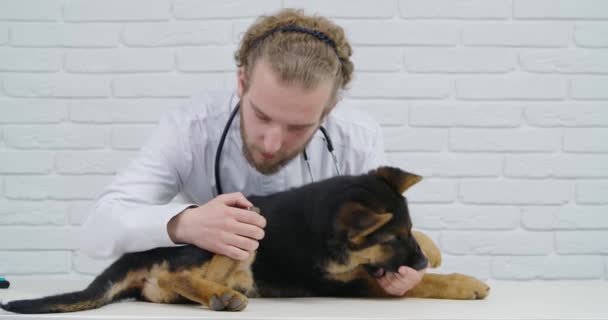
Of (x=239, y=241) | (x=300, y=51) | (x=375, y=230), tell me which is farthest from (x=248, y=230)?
(x=300, y=51)

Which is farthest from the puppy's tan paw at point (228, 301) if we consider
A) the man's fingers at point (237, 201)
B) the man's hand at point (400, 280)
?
the man's hand at point (400, 280)

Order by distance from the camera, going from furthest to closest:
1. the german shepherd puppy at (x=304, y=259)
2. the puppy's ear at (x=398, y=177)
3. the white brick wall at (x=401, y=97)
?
1. the white brick wall at (x=401, y=97)
2. the puppy's ear at (x=398, y=177)
3. the german shepherd puppy at (x=304, y=259)

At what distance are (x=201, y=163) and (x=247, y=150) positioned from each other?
0.23 m

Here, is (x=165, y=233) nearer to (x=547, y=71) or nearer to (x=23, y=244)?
(x=23, y=244)

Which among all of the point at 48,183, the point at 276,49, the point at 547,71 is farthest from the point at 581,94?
the point at 48,183

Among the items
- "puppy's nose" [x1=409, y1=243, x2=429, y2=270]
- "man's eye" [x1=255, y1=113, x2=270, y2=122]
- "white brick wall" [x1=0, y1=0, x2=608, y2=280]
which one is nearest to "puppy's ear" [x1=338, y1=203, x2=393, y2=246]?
"puppy's nose" [x1=409, y1=243, x2=429, y2=270]

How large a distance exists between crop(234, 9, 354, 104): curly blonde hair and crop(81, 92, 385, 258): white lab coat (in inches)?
11.0

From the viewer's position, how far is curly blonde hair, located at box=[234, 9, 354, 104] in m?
1.74

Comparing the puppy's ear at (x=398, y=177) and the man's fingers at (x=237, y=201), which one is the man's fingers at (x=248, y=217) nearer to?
the man's fingers at (x=237, y=201)

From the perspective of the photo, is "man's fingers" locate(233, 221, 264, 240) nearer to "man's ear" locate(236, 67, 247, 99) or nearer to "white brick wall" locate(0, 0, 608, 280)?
"man's ear" locate(236, 67, 247, 99)

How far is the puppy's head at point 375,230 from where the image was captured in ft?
4.91

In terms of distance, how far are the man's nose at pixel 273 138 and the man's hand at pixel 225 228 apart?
0.73ft

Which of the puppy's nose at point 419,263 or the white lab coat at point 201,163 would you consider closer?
the puppy's nose at point 419,263

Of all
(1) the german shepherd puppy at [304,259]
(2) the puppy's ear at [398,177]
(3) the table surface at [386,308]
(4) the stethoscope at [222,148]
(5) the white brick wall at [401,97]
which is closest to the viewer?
(3) the table surface at [386,308]
